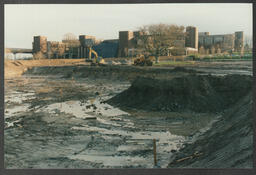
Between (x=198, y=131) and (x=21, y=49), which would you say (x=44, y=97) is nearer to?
(x=21, y=49)

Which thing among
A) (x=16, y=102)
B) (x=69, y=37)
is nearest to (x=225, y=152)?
(x=69, y=37)

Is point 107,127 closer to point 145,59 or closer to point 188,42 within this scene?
point 145,59

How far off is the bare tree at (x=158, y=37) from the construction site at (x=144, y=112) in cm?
12

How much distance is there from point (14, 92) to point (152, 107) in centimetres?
787

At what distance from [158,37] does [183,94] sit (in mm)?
3164

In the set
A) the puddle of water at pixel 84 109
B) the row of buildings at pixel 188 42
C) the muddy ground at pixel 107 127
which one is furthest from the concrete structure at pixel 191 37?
the puddle of water at pixel 84 109

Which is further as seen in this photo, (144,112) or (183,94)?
(183,94)

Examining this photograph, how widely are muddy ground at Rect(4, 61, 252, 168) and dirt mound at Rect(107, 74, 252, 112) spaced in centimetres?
9

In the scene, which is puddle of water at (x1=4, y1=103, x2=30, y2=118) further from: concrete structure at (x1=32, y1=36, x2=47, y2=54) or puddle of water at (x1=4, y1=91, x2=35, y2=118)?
concrete structure at (x1=32, y1=36, x2=47, y2=54)

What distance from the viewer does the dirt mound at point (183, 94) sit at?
10281 mm

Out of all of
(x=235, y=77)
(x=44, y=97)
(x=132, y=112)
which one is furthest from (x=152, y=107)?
(x=44, y=97)

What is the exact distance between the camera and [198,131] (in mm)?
7859

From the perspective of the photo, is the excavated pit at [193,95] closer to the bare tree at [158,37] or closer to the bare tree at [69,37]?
the bare tree at [158,37]

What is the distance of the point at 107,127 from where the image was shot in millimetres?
8203
